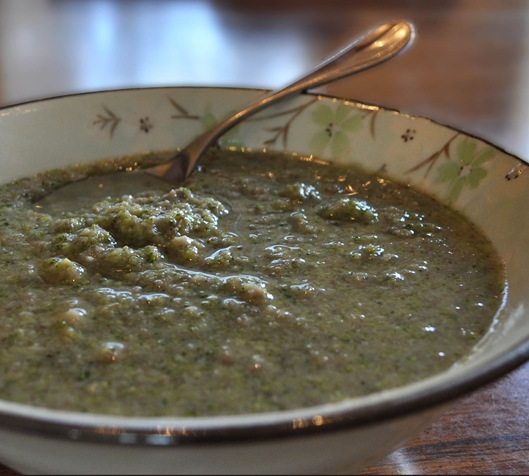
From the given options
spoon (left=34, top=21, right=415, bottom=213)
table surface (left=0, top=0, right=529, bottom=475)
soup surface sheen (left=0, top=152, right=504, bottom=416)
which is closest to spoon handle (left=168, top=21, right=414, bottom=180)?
spoon (left=34, top=21, right=415, bottom=213)

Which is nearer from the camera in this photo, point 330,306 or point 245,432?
point 245,432

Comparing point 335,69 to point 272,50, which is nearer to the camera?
point 335,69

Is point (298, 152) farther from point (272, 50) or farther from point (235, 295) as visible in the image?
point (272, 50)

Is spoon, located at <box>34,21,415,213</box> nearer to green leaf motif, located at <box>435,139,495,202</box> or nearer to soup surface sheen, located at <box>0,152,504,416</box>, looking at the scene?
soup surface sheen, located at <box>0,152,504,416</box>

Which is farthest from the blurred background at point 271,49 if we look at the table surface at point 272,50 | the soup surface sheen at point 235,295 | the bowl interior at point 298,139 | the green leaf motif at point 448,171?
the soup surface sheen at point 235,295

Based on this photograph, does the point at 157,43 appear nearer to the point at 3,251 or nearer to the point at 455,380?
the point at 3,251

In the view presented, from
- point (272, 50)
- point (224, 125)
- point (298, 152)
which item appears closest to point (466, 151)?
point (298, 152)

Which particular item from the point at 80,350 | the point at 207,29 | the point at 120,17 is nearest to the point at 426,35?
the point at 207,29
